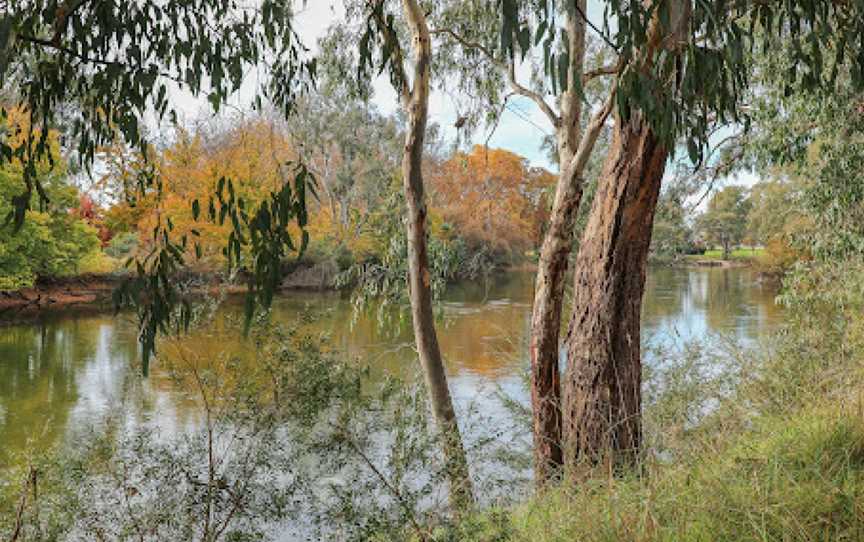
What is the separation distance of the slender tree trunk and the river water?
71 centimetres

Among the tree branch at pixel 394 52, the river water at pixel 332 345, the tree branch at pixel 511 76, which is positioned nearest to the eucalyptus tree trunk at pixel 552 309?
the river water at pixel 332 345

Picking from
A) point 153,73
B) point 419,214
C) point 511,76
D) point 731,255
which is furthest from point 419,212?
point 731,255

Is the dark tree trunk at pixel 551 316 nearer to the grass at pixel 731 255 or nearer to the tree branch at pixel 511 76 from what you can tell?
the tree branch at pixel 511 76

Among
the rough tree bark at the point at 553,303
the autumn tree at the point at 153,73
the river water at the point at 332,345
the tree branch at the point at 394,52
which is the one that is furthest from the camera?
the river water at the point at 332,345

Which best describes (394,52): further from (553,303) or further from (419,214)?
(553,303)

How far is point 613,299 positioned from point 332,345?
1.15 m

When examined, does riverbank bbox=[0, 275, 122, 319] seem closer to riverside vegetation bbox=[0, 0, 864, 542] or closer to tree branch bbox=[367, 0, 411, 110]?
riverside vegetation bbox=[0, 0, 864, 542]

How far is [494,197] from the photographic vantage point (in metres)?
14.8

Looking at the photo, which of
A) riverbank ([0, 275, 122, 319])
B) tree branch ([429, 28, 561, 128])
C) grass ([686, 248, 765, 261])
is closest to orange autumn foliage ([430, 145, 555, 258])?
riverbank ([0, 275, 122, 319])

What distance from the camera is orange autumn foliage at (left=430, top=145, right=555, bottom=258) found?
15.6 m

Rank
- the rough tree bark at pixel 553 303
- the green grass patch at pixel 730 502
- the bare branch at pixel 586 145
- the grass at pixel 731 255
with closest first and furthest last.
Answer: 1. the green grass patch at pixel 730 502
2. the bare branch at pixel 586 145
3. the rough tree bark at pixel 553 303
4. the grass at pixel 731 255

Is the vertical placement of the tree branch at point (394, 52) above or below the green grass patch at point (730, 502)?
above

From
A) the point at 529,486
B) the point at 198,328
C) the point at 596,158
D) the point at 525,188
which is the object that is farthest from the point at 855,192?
the point at 525,188

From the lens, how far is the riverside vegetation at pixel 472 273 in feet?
5.44
